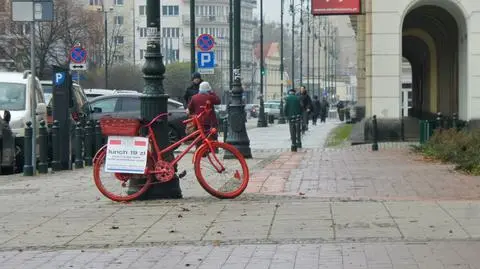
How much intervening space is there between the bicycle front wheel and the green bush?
4.25 meters

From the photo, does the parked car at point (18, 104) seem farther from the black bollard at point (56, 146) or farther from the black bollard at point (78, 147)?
the black bollard at point (78, 147)

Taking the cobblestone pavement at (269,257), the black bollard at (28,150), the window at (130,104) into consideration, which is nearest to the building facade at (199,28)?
the window at (130,104)

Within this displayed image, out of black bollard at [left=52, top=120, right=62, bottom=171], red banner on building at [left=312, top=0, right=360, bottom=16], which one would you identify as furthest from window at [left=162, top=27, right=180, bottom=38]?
black bollard at [left=52, top=120, right=62, bottom=171]

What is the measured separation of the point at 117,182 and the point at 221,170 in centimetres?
132

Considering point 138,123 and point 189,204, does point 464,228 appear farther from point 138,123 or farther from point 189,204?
point 138,123

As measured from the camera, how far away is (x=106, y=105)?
2311cm

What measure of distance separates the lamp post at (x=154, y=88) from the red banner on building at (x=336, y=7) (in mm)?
13461

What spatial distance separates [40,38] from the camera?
45.9 m

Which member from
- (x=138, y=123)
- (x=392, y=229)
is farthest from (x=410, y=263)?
(x=138, y=123)

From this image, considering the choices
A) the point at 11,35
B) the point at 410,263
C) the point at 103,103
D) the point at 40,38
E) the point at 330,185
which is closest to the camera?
the point at 410,263

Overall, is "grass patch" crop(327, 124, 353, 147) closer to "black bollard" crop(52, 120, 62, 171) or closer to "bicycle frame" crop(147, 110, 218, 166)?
"black bollard" crop(52, 120, 62, 171)

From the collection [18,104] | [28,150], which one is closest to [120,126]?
[28,150]

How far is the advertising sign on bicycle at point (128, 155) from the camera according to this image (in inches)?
401

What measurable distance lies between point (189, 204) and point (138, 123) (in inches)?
46.0
